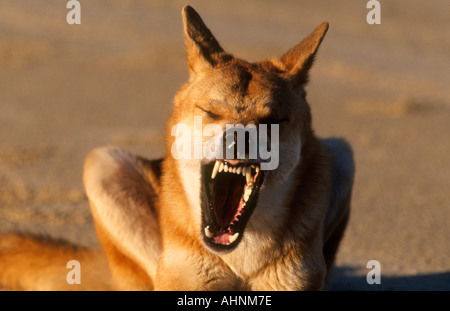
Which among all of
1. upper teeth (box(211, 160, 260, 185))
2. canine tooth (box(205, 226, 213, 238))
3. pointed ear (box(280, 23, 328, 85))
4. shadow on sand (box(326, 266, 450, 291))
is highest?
pointed ear (box(280, 23, 328, 85))

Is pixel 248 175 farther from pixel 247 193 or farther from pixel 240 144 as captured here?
pixel 240 144

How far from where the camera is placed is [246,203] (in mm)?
5176

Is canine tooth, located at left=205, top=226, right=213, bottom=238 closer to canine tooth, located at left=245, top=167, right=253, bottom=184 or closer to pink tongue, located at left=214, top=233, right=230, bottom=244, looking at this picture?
pink tongue, located at left=214, top=233, right=230, bottom=244

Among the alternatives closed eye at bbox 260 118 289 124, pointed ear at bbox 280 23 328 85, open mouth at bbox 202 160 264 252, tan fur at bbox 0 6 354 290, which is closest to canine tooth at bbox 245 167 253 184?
open mouth at bbox 202 160 264 252

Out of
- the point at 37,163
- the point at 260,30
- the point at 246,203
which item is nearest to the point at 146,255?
the point at 246,203

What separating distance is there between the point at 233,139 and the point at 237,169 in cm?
23

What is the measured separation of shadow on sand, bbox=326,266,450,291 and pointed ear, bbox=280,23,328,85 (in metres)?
1.99

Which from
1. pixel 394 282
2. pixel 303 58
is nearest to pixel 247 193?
pixel 303 58

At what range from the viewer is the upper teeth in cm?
502

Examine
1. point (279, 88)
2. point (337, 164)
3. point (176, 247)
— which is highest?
point (279, 88)

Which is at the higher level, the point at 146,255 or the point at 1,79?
the point at 1,79

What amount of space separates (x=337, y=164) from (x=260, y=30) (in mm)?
13277

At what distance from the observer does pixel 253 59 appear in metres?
15.8

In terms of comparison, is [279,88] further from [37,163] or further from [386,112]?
[386,112]
